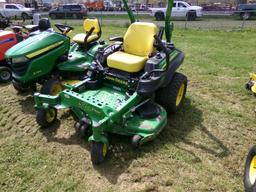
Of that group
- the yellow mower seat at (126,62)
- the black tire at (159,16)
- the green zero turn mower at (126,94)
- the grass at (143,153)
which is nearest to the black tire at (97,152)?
the green zero turn mower at (126,94)

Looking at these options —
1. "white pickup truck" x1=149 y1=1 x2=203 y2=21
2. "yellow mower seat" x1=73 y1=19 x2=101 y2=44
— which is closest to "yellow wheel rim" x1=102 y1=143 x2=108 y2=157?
"yellow mower seat" x1=73 y1=19 x2=101 y2=44

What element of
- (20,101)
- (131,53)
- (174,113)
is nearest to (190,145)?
(174,113)

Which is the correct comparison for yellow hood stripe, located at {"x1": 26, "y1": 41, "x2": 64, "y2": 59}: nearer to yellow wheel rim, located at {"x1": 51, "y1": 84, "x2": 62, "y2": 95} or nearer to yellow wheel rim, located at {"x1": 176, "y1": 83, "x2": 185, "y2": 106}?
yellow wheel rim, located at {"x1": 51, "y1": 84, "x2": 62, "y2": 95}

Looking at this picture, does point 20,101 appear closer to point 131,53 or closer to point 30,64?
point 30,64

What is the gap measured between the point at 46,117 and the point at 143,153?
4.56ft

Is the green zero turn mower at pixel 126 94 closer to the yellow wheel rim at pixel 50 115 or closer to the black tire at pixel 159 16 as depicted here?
the yellow wheel rim at pixel 50 115

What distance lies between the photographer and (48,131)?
148 inches

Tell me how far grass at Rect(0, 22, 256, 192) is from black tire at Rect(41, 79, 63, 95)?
0.39 m

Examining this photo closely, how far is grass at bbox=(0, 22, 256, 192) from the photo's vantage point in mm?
2836

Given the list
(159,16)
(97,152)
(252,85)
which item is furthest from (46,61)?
(159,16)

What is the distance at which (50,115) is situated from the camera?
3.83 meters

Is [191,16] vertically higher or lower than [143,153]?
lower

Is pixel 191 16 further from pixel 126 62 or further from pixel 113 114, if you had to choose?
pixel 113 114

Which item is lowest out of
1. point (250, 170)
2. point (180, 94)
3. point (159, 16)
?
point (159, 16)
